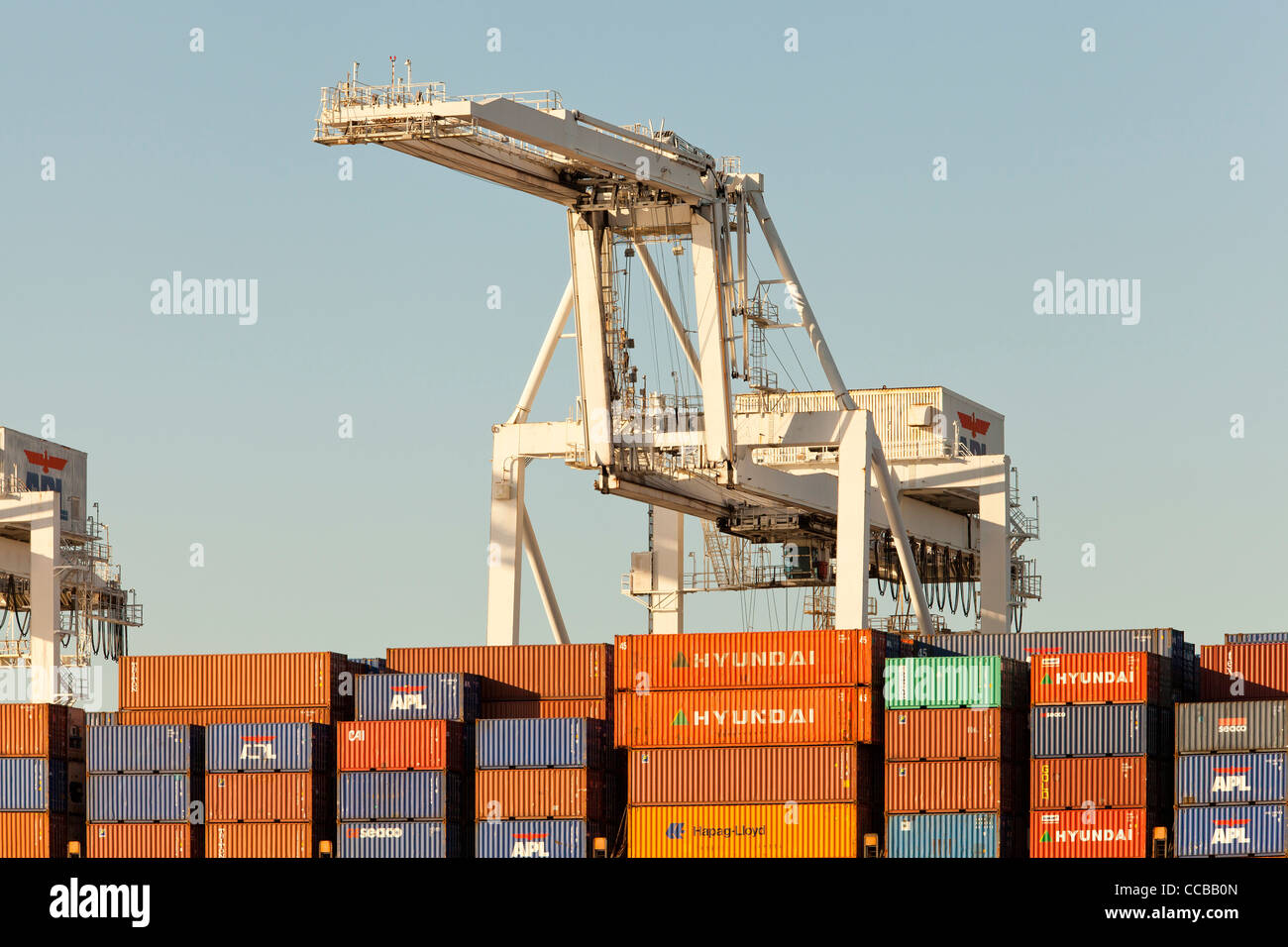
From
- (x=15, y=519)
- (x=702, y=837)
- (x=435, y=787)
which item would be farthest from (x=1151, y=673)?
(x=15, y=519)

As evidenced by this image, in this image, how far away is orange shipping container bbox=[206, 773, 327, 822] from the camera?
6844cm

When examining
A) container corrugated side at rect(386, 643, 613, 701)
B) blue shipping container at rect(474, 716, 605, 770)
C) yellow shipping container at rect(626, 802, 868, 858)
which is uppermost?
container corrugated side at rect(386, 643, 613, 701)

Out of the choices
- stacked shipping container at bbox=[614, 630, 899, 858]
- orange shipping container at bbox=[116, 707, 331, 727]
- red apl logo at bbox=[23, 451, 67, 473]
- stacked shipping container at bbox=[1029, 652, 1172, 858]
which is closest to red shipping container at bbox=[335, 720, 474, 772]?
orange shipping container at bbox=[116, 707, 331, 727]

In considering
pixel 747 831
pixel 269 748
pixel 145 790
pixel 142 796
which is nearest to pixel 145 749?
pixel 145 790

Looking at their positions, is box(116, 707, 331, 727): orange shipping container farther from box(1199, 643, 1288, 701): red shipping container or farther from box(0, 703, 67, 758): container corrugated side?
box(1199, 643, 1288, 701): red shipping container

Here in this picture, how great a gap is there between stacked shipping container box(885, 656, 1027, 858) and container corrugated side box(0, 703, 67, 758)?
23658 millimetres

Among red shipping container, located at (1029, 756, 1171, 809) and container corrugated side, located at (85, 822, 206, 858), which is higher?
red shipping container, located at (1029, 756, 1171, 809)

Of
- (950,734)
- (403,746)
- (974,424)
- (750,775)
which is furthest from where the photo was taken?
(974,424)

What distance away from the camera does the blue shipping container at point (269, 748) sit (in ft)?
225

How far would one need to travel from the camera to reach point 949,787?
208 ft

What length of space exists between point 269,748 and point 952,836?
18.7 m

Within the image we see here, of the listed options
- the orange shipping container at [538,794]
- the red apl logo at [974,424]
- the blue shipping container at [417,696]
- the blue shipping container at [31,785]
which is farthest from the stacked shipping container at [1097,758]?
the red apl logo at [974,424]

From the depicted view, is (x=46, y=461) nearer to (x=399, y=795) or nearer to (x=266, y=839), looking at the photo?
(x=266, y=839)
